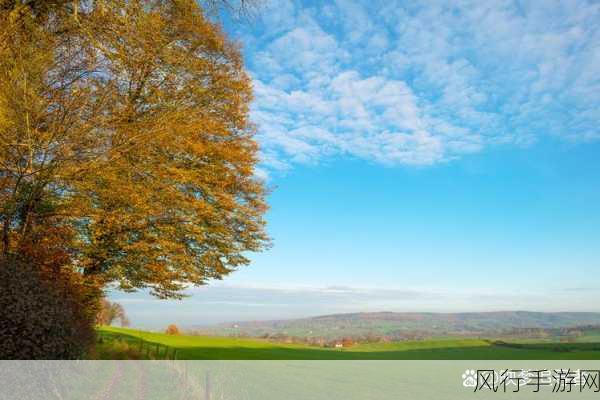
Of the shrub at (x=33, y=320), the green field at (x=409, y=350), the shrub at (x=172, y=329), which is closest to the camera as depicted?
the shrub at (x=33, y=320)

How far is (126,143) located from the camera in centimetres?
1144

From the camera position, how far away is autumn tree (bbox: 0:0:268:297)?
417 inches

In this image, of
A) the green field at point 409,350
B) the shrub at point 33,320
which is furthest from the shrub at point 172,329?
the shrub at point 33,320

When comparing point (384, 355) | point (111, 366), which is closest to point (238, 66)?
point (111, 366)

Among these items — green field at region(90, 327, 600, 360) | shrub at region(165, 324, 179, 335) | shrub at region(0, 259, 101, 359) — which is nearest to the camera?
shrub at region(0, 259, 101, 359)

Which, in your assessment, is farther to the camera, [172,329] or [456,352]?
[172,329]

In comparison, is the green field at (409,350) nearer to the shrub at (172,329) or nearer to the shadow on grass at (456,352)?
the shadow on grass at (456,352)

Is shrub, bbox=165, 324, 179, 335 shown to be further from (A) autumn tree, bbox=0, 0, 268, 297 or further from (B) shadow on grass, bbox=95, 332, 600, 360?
(A) autumn tree, bbox=0, 0, 268, 297

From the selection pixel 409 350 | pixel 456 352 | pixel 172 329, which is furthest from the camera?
pixel 172 329

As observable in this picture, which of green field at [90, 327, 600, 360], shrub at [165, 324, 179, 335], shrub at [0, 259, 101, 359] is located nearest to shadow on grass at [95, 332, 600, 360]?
green field at [90, 327, 600, 360]

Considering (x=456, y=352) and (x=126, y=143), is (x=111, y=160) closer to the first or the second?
(x=126, y=143)

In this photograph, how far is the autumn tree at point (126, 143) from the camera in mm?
10602

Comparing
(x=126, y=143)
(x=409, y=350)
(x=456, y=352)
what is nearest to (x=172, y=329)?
(x=409, y=350)

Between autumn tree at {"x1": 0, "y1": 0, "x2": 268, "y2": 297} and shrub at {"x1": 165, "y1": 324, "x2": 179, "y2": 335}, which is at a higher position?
autumn tree at {"x1": 0, "y1": 0, "x2": 268, "y2": 297}
